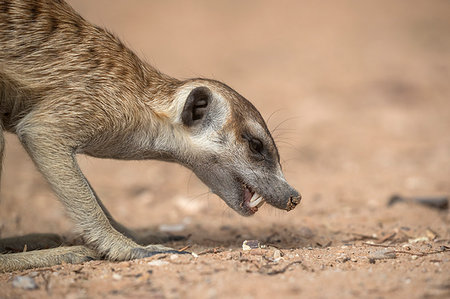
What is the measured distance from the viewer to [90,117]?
4.08 meters

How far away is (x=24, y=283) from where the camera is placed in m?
3.36

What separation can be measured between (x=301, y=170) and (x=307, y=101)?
3.12 meters

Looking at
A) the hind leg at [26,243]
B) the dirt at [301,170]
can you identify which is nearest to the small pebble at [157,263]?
the dirt at [301,170]

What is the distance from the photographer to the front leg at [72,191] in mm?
3928

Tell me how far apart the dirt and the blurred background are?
0.05m

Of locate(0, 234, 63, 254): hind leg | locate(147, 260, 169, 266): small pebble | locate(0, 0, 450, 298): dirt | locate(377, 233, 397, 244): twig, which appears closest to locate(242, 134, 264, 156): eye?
locate(0, 0, 450, 298): dirt

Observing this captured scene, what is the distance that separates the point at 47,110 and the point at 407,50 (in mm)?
12606

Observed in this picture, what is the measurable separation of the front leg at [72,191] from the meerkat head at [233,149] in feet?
2.64

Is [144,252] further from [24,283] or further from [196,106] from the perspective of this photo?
[196,106]

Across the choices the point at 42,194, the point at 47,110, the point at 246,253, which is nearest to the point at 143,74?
the point at 47,110

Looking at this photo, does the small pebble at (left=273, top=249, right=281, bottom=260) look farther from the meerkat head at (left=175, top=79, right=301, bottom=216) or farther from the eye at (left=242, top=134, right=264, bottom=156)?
the eye at (left=242, top=134, right=264, bottom=156)

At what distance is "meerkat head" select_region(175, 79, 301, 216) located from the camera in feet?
14.2

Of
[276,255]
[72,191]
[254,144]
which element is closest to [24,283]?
[72,191]

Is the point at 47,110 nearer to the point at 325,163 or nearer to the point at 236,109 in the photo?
the point at 236,109
